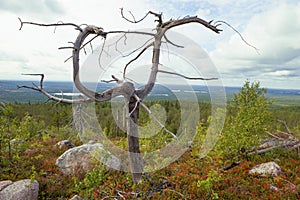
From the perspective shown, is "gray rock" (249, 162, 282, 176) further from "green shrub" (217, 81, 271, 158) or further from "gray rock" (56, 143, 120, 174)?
"gray rock" (56, 143, 120, 174)

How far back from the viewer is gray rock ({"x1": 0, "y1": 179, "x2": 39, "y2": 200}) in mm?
5676

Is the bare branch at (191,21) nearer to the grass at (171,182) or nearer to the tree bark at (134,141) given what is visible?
the tree bark at (134,141)

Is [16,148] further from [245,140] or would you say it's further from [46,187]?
[245,140]

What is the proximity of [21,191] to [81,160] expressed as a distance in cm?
316

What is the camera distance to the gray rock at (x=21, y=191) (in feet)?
18.6

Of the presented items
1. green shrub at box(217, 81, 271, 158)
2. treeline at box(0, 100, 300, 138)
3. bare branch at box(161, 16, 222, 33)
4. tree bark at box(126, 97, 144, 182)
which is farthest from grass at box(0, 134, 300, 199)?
bare branch at box(161, 16, 222, 33)

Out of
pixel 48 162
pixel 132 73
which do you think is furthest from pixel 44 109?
pixel 132 73

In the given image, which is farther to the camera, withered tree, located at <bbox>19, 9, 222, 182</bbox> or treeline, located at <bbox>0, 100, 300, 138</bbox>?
treeline, located at <bbox>0, 100, 300, 138</bbox>

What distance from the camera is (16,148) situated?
26.9ft

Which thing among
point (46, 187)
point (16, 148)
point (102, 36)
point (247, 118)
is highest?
point (102, 36)

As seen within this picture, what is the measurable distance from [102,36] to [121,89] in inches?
53.0

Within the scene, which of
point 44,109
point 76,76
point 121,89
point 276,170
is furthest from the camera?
point 44,109

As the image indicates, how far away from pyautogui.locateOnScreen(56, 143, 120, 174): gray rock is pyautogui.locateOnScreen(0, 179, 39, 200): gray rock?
2.01 metres

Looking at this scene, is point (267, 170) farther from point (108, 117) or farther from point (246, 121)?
point (108, 117)
